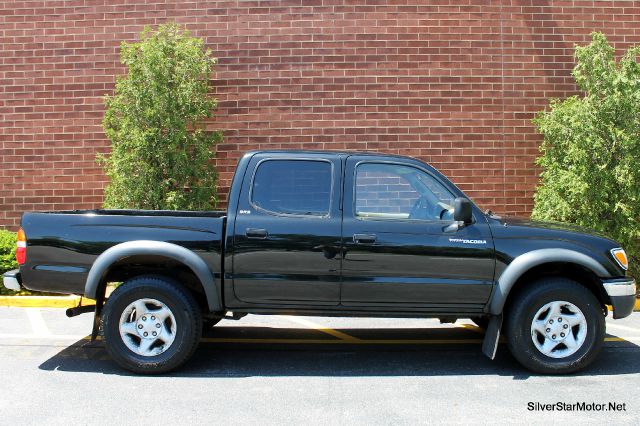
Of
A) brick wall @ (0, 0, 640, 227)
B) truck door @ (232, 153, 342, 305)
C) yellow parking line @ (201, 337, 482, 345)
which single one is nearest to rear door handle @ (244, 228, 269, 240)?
truck door @ (232, 153, 342, 305)

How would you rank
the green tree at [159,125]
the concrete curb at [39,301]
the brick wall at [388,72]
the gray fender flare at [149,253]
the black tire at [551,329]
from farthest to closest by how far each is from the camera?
the brick wall at [388,72] < the green tree at [159,125] < the concrete curb at [39,301] < the black tire at [551,329] < the gray fender flare at [149,253]

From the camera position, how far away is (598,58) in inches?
387

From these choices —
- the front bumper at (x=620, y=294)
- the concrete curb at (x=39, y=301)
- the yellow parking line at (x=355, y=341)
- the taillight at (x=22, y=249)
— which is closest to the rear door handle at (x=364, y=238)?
the yellow parking line at (x=355, y=341)

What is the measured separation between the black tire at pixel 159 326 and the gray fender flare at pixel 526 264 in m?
2.54

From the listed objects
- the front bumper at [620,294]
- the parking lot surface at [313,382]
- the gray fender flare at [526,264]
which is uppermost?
the gray fender flare at [526,264]

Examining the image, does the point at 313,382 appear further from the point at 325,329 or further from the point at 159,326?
the point at 325,329

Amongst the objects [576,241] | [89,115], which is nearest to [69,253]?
[576,241]

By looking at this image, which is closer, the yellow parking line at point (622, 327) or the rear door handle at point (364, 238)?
the rear door handle at point (364, 238)

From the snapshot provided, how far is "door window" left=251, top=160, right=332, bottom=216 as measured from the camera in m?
5.92

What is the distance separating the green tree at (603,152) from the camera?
9.59 metres

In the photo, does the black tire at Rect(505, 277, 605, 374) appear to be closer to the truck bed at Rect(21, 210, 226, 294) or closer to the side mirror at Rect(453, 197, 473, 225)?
the side mirror at Rect(453, 197, 473, 225)

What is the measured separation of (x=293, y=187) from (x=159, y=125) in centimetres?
480

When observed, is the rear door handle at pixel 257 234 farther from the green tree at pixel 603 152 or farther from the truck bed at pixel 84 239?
the green tree at pixel 603 152

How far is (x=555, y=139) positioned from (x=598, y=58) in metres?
1.29
